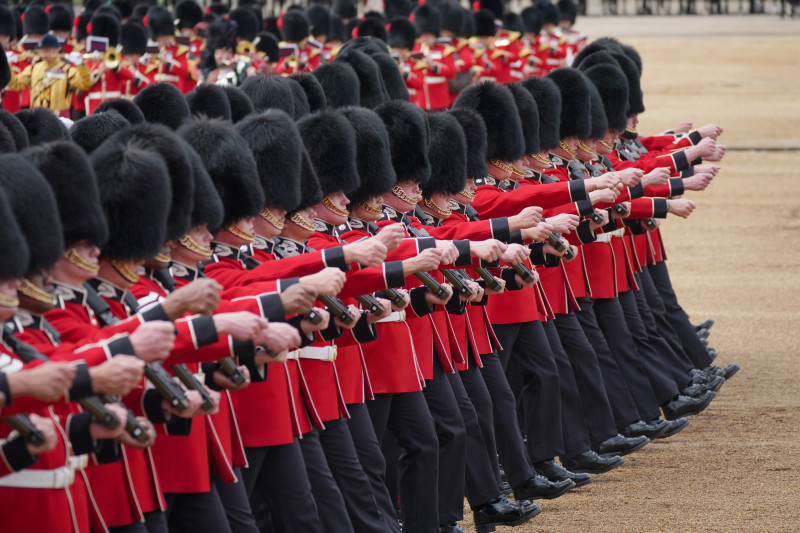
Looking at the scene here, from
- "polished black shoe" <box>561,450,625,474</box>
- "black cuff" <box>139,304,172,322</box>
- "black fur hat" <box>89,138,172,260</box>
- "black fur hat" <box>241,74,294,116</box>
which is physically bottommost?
"polished black shoe" <box>561,450,625,474</box>

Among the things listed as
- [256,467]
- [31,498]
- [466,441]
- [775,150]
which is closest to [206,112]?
[466,441]

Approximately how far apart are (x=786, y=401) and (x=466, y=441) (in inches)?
98.4

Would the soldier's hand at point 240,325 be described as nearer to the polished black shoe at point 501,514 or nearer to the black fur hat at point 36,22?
the polished black shoe at point 501,514

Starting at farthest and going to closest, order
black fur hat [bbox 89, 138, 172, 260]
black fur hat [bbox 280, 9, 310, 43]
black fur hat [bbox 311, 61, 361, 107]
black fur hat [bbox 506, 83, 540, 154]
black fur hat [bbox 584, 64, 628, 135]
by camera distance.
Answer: black fur hat [bbox 280, 9, 310, 43] < black fur hat [bbox 584, 64, 628, 135] < black fur hat [bbox 311, 61, 361, 107] < black fur hat [bbox 506, 83, 540, 154] < black fur hat [bbox 89, 138, 172, 260]

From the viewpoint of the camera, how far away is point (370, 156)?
15.8 ft

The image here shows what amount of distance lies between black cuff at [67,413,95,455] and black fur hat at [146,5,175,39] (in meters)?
11.9

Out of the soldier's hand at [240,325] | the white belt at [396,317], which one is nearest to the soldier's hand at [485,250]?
the white belt at [396,317]

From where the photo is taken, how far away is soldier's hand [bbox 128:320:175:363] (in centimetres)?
297

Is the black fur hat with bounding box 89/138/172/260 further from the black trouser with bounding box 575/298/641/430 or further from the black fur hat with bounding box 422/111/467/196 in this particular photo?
the black trouser with bounding box 575/298/641/430

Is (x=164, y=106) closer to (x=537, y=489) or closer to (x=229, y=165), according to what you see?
(x=229, y=165)

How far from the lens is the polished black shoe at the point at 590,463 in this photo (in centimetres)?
572

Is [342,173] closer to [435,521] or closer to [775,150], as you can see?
[435,521]

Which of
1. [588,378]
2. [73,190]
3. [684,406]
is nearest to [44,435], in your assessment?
[73,190]

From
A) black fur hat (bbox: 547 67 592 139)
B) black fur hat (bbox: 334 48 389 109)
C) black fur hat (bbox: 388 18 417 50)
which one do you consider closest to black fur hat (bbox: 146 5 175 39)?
black fur hat (bbox: 388 18 417 50)
